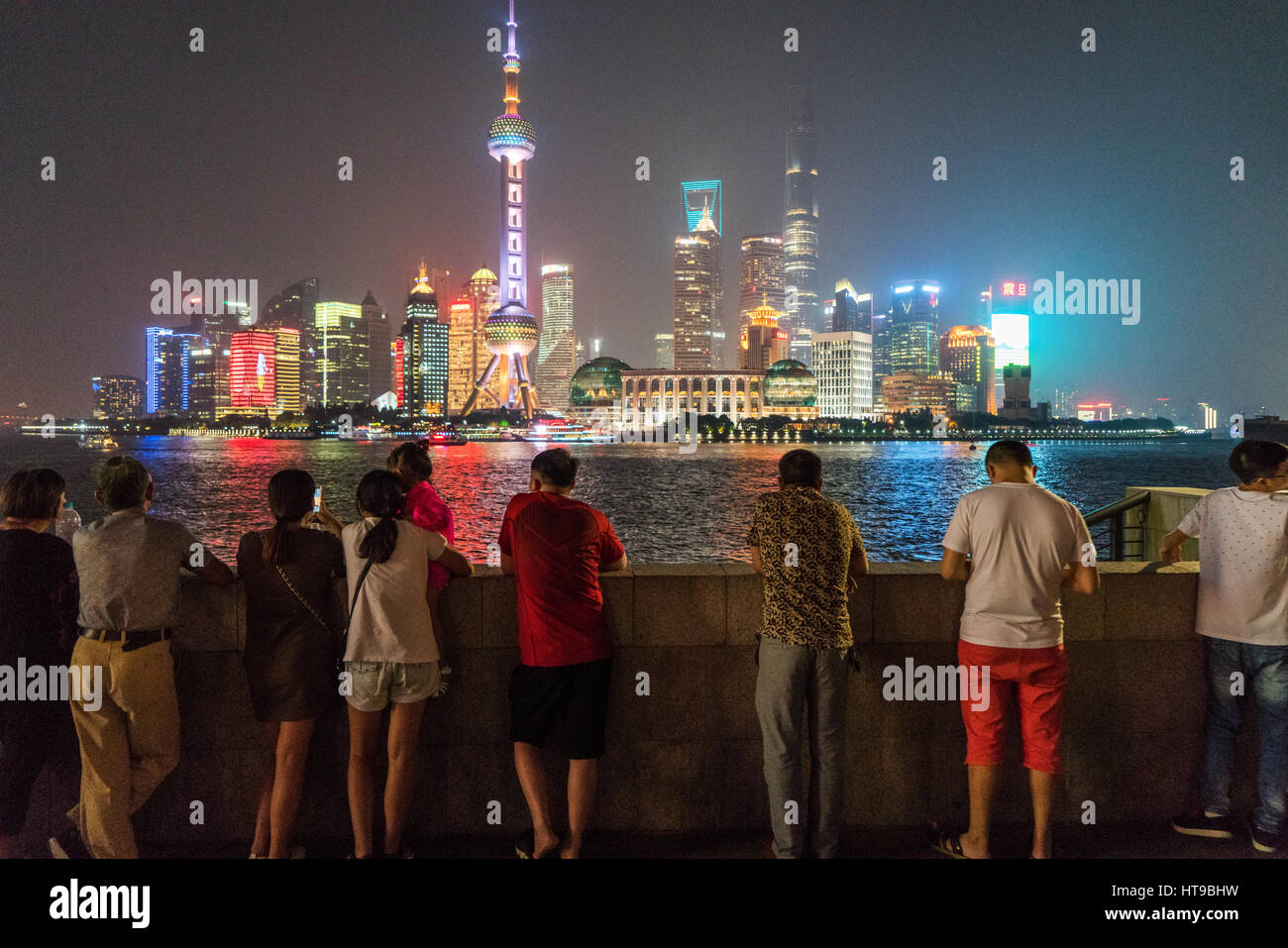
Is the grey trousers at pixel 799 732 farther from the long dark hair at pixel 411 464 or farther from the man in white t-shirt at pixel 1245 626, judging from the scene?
the long dark hair at pixel 411 464

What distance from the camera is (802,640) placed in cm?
439

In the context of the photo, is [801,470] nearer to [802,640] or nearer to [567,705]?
[802,640]

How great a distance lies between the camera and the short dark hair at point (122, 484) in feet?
14.1

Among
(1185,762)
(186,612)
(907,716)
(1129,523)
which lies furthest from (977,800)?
(1129,523)

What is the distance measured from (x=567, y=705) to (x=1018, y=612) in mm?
2471

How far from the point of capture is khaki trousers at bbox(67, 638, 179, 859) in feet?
14.0

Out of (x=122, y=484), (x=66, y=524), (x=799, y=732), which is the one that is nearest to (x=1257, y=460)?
(x=799, y=732)

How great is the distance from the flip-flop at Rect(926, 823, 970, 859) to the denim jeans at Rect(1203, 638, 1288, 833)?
156cm

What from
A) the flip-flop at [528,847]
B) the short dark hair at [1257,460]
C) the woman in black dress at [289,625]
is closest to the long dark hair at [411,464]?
the woman in black dress at [289,625]

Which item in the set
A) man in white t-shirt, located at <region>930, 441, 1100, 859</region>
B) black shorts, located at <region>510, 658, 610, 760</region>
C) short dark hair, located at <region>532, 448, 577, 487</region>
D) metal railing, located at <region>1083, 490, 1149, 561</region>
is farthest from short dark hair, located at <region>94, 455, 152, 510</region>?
metal railing, located at <region>1083, 490, 1149, 561</region>

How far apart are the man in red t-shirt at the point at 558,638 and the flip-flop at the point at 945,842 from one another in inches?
78.8

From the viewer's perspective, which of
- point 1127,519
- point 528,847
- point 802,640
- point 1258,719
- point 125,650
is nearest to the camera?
point 125,650

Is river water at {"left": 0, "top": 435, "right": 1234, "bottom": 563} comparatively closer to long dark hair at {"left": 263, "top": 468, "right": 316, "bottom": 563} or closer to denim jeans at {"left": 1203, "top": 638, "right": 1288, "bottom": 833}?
denim jeans at {"left": 1203, "top": 638, "right": 1288, "bottom": 833}
